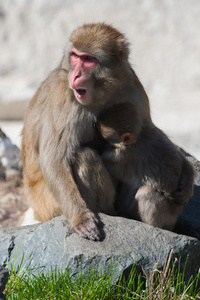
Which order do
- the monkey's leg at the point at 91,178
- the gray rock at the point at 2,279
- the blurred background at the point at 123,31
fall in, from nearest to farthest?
the gray rock at the point at 2,279 → the monkey's leg at the point at 91,178 → the blurred background at the point at 123,31

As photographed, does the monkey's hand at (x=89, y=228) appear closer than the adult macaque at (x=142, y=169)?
Yes

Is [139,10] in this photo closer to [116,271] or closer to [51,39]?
[51,39]

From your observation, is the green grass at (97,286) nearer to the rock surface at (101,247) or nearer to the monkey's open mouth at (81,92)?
the rock surface at (101,247)

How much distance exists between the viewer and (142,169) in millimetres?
5598

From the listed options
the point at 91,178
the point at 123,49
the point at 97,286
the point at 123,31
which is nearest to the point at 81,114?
the point at 91,178

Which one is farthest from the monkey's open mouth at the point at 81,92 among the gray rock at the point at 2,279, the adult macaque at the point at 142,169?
the gray rock at the point at 2,279

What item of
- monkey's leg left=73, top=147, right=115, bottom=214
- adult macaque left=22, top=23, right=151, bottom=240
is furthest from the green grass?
monkey's leg left=73, top=147, right=115, bottom=214

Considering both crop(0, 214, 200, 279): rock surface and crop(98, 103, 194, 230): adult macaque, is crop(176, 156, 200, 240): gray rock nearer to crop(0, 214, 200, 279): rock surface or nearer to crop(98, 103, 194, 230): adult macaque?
crop(98, 103, 194, 230): adult macaque

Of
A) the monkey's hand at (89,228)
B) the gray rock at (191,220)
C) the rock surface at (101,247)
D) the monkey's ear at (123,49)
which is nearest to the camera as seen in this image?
the rock surface at (101,247)

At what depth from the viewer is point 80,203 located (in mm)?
5188

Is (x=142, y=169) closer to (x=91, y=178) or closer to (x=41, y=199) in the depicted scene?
(x=91, y=178)

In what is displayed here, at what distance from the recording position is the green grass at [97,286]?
4465 millimetres

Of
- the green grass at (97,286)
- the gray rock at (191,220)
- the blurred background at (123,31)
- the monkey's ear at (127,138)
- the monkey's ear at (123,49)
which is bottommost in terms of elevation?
the green grass at (97,286)

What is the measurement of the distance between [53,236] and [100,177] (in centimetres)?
74
